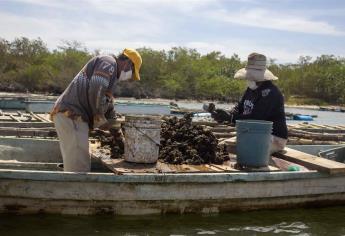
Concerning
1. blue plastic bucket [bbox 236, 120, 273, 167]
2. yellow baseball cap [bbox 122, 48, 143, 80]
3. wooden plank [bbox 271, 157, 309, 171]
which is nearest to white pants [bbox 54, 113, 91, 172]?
yellow baseball cap [bbox 122, 48, 143, 80]

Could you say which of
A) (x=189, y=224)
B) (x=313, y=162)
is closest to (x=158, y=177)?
(x=189, y=224)

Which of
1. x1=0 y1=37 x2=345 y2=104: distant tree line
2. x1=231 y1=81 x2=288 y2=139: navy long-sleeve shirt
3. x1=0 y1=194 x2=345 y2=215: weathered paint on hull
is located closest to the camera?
x1=0 y1=194 x2=345 y2=215: weathered paint on hull

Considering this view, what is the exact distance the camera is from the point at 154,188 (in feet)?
19.6

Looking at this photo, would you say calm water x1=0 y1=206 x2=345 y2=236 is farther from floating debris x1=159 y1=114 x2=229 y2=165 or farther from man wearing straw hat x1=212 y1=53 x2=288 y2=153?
man wearing straw hat x1=212 y1=53 x2=288 y2=153

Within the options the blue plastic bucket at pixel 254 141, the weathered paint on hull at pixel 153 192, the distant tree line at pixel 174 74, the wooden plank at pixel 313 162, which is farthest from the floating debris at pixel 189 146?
the distant tree line at pixel 174 74

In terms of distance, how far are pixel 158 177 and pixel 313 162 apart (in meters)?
2.51

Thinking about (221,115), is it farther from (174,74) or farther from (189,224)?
(174,74)

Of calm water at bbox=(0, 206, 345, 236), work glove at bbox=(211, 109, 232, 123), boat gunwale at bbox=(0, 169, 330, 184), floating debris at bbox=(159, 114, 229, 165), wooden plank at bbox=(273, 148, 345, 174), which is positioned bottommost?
calm water at bbox=(0, 206, 345, 236)

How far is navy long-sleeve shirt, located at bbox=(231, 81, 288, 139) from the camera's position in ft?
23.8

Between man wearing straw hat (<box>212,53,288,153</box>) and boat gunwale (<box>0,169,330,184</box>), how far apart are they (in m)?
0.91

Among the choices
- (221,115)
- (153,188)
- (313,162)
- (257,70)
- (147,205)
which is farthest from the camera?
(221,115)

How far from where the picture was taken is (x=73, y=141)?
5.96 metres

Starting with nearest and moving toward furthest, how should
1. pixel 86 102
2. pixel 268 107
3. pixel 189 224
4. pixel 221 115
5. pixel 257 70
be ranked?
pixel 86 102 < pixel 189 224 < pixel 268 107 < pixel 257 70 < pixel 221 115

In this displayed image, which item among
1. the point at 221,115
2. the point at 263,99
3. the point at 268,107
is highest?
the point at 263,99
